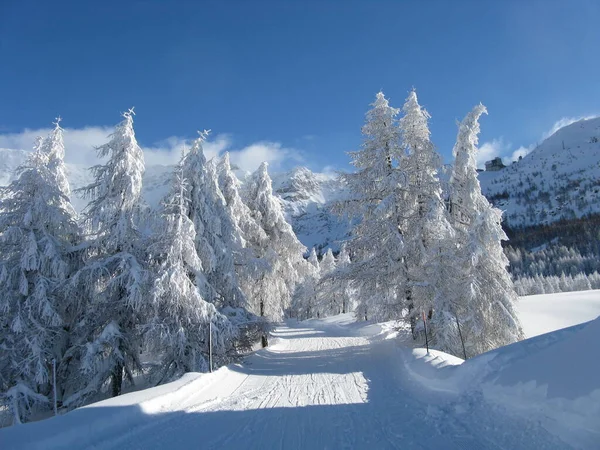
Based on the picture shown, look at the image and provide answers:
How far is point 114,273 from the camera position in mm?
13531

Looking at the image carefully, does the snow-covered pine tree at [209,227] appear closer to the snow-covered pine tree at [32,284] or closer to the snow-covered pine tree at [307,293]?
the snow-covered pine tree at [32,284]

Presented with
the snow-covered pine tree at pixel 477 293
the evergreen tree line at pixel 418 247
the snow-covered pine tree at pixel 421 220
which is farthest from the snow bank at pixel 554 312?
the snow-covered pine tree at pixel 421 220

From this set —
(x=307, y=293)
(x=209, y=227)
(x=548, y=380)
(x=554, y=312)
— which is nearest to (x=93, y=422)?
(x=548, y=380)

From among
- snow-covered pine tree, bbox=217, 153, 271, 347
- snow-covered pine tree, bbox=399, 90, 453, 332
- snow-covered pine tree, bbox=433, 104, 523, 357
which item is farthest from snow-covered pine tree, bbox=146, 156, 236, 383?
snow-covered pine tree, bbox=433, 104, 523, 357

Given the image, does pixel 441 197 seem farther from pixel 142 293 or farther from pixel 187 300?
pixel 142 293

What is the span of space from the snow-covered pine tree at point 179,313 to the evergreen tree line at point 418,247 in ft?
16.8

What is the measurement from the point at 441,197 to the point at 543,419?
13.3 metres

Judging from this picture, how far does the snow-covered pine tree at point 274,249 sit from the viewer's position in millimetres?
21656

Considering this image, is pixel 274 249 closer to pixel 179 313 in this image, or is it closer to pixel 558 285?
pixel 179 313

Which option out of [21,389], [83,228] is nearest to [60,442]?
[21,389]

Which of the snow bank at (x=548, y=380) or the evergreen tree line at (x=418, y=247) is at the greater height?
the evergreen tree line at (x=418, y=247)

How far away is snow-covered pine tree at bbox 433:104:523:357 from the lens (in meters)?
14.4

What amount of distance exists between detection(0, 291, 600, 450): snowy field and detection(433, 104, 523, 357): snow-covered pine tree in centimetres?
463

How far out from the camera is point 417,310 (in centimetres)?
1495
